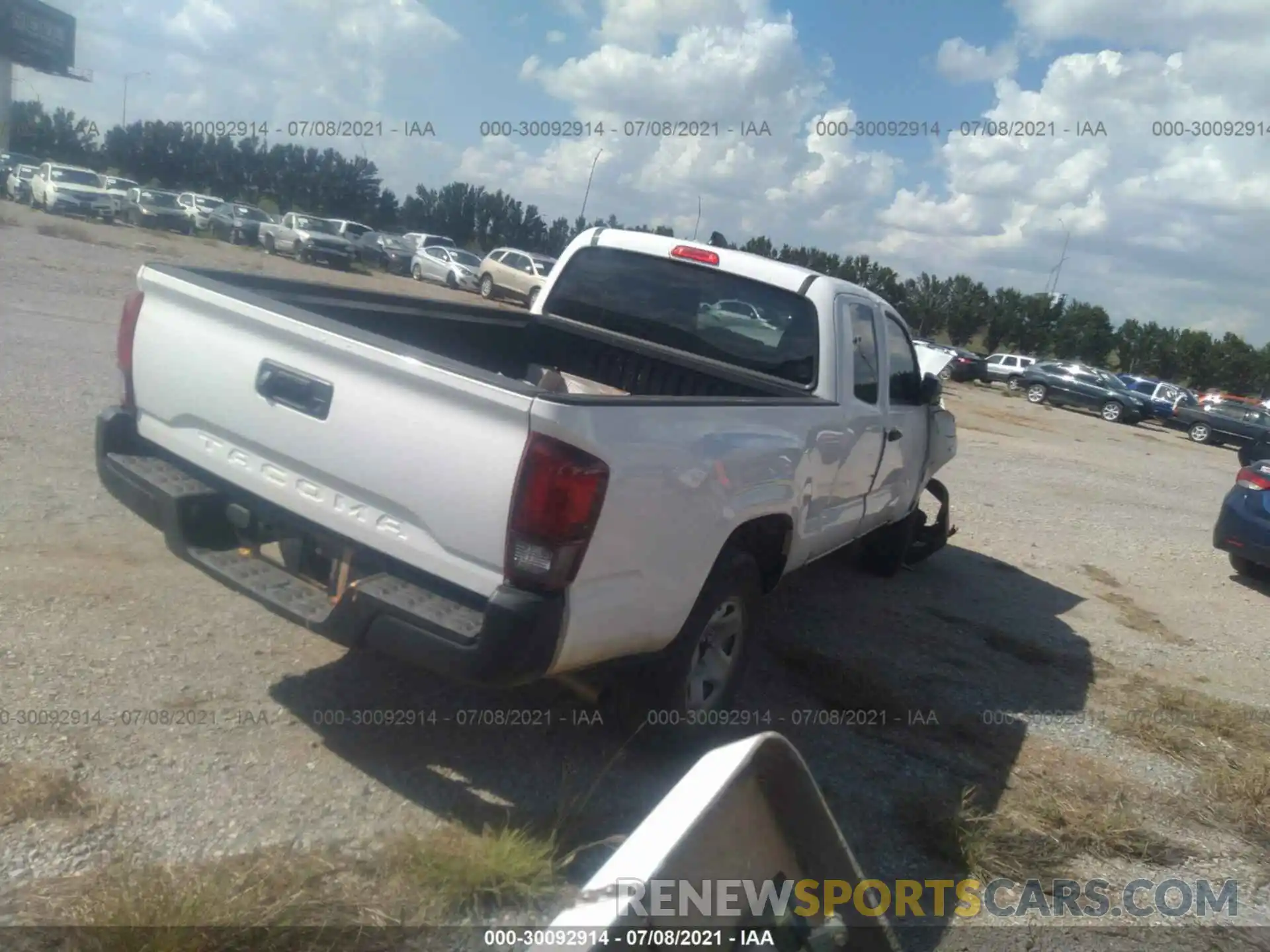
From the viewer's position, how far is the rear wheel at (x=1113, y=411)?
31812 mm

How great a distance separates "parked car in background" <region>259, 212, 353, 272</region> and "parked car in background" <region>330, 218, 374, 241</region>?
172 mm

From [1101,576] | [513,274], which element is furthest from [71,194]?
[1101,576]

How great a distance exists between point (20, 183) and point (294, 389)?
41.5m

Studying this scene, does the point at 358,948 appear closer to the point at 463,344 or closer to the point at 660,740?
the point at 660,740

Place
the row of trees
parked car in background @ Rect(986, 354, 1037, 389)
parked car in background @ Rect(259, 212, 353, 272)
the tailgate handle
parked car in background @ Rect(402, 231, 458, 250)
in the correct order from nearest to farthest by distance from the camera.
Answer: the tailgate handle < parked car in background @ Rect(259, 212, 353, 272) < parked car in background @ Rect(402, 231, 458, 250) < parked car in background @ Rect(986, 354, 1037, 389) < the row of trees

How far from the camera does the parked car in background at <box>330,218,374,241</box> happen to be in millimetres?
35406

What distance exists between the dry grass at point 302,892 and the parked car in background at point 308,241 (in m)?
32.6

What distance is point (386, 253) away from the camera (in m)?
38.6

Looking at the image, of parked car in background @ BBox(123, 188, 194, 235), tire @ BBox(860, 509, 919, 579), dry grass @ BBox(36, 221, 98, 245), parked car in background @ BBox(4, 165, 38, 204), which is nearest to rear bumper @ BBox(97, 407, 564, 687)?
tire @ BBox(860, 509, 919, 579)

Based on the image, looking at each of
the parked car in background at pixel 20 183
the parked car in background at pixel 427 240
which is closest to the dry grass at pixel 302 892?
the parked car in background at pixel 427 240

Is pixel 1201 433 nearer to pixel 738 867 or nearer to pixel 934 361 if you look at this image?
pixel 934 361

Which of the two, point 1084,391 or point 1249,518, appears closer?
point 1249,518

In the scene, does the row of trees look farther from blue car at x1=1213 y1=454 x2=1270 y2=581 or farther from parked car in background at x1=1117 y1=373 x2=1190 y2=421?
blue car at x1=1213 y1=454 x2=1270 y2=581

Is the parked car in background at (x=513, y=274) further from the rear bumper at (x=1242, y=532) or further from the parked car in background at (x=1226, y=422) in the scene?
the rear bumper at (x=1242, y=532)
